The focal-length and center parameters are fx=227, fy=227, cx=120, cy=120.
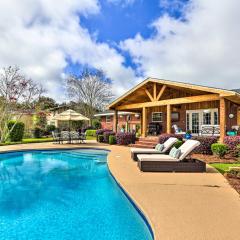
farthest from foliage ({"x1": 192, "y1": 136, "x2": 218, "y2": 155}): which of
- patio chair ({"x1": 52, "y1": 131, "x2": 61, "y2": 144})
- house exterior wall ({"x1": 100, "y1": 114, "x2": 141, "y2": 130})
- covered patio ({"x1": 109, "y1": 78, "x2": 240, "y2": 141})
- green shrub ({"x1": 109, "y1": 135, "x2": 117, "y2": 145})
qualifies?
house exterior wall ({"x1": 100, "y1": 114, "x2": 141, "y2": 130})

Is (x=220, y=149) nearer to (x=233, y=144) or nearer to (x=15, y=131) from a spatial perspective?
(x=233, y=144)

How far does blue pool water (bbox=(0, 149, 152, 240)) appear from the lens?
433cm

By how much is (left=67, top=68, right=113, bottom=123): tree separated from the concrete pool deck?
30.9 meters

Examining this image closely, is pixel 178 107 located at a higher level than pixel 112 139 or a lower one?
higher

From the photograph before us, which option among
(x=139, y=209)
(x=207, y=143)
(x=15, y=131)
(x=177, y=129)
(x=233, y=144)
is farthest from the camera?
(x=15, y=131)

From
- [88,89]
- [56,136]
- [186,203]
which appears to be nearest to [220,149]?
[186,203]

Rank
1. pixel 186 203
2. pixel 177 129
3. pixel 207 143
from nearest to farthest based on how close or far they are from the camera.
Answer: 1. pixel 186 203
2. pixel 207 143
3. pixel 177 129

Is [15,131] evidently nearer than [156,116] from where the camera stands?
No

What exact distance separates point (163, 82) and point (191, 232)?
518 inches

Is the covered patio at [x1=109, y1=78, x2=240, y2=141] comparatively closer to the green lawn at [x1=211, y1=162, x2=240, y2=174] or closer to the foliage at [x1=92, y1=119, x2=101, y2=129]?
the green lawn at [x1=211, y1=162, x2=240, y2=174]

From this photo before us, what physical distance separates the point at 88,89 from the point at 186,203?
34423mm

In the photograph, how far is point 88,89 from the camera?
37969mm

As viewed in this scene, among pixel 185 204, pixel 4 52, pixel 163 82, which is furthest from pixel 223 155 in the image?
pixel 4 52

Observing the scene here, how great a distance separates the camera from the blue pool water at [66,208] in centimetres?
433
